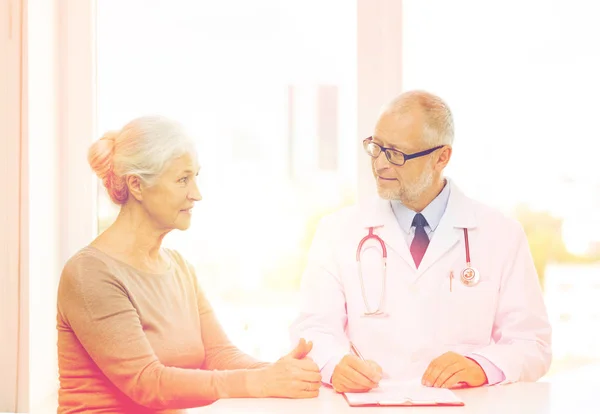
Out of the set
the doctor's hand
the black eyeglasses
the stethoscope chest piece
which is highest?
the black eyeglasses

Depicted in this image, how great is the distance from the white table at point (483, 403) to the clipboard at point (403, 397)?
0.02m

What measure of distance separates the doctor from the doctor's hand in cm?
22

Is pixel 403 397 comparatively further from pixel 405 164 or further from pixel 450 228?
pixel 405 164

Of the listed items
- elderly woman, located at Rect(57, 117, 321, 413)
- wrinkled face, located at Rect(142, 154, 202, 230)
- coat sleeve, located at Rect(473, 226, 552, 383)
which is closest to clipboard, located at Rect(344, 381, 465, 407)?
elderly woman, located at Rect(57, 117, 321, 413)

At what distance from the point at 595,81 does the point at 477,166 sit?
520 millimetres

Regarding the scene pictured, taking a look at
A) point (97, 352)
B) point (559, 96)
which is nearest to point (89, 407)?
point (97, 352)

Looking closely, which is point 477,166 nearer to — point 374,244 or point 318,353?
point 374,244

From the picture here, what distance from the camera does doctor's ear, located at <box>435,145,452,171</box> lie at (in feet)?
8.29

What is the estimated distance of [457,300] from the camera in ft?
8.09

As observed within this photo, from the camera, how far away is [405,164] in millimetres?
2486

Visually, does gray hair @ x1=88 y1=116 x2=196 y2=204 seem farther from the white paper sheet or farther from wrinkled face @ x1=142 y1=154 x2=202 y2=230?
the white paper sheet

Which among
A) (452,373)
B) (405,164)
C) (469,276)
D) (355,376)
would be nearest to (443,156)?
(405,164)

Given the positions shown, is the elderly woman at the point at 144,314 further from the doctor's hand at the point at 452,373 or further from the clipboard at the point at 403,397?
the doctor's hand at the point at 452,373

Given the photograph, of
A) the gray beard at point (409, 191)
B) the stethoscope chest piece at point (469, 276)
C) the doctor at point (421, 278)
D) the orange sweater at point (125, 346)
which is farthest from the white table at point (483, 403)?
the gray beard at point (409, 191)
